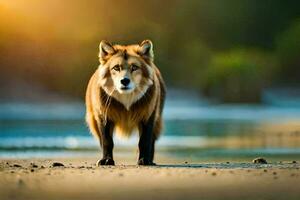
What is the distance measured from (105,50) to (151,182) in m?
3.01

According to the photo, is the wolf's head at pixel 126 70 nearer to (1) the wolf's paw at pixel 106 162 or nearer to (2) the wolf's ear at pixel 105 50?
(2) the wolf's ear at pixel 105 50

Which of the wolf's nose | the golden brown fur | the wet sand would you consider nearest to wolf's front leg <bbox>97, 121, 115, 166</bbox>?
the golden brown fur

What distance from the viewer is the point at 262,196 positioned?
31.0ft

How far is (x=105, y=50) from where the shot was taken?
13148 mm

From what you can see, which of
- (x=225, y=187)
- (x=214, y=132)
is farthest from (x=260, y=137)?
(x=225, y=187)

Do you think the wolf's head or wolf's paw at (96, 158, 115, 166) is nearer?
the wolf's head

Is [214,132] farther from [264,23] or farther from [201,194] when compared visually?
[264,23]

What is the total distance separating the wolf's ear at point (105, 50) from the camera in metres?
13.1

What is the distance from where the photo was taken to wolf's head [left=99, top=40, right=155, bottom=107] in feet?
42.0

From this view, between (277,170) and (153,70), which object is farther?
(153,70)

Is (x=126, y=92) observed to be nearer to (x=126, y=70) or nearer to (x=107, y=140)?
(x=126, y=70)

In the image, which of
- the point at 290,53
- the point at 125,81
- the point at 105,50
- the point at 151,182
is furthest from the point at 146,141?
the point at 290,53

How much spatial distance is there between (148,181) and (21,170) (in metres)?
1.75

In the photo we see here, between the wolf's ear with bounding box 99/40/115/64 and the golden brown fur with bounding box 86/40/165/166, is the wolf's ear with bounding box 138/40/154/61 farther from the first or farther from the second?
the wolf's ear with bounding box 99/40/115/64
